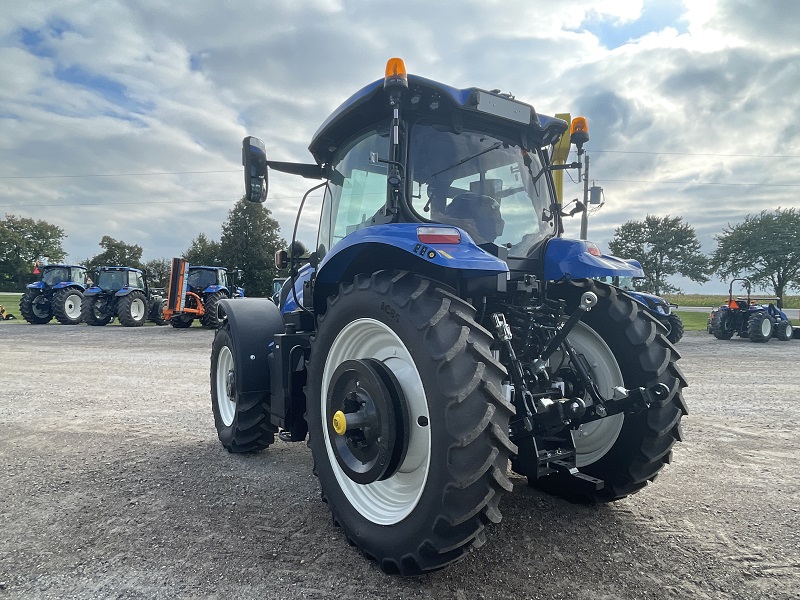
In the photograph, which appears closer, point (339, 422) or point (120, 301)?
point (339, 422)

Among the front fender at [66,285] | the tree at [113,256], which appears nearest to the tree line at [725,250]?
the front fender at [66,285]

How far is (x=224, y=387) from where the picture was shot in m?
4.83

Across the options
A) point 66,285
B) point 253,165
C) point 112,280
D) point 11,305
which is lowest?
point 11,305

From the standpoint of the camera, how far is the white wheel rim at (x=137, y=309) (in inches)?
826

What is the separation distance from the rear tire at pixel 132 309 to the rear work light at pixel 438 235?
20787 millimetres

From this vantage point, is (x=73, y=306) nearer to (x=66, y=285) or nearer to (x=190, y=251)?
(x=66, y=285)

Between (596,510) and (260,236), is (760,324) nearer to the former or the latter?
(596,510)

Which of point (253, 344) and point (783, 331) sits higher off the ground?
point (253, 344)

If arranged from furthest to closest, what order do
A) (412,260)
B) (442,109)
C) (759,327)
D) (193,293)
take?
1. (193,293)
2. (759,327)
3. (442,109)
4. (412,260)

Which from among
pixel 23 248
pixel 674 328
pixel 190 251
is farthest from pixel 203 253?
pixel 674 328

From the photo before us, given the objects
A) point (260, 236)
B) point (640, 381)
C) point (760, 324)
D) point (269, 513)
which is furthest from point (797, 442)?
point (260, 236)

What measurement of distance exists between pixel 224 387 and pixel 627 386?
3.39m

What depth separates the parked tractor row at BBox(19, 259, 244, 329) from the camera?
19.4 meters

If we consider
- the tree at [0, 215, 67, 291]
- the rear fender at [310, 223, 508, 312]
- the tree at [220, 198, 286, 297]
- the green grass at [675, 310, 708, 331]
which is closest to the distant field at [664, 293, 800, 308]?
the green grass at [675, 310, 708, 331]
